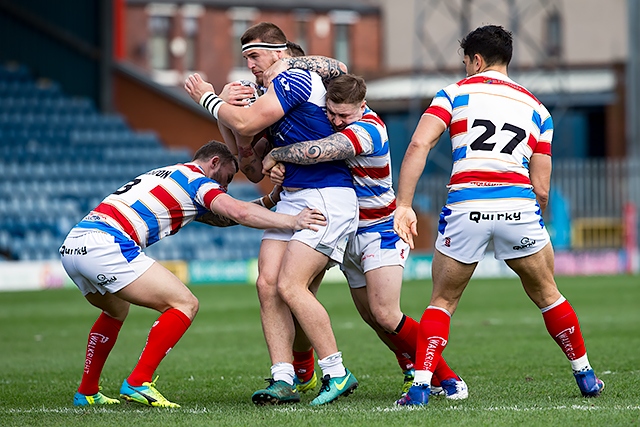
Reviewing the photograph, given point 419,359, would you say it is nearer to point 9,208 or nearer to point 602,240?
point 9,208

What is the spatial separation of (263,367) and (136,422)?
3020mm

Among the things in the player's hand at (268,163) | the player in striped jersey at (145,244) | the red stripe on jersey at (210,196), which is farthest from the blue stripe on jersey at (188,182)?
the player's hand at (268,163)

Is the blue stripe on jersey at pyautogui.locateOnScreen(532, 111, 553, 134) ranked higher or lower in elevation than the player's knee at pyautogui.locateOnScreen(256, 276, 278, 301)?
higher

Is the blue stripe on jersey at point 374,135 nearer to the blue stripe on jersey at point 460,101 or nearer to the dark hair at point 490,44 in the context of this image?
the blue stripe on jersey at point 460,101

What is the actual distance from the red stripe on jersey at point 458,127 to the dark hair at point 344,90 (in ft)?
2.00

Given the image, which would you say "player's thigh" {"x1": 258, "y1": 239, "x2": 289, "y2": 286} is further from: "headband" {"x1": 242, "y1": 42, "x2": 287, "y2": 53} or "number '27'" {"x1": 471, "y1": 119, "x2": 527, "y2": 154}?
"number '27'" {"x1": 471, "y1": 119, "x2": 527, "y2": 154}

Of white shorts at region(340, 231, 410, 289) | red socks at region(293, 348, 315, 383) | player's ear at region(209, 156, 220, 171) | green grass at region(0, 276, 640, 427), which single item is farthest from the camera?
red socks at region(293, 348, 315, 383)

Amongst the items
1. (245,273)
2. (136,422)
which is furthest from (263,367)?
(245,273)

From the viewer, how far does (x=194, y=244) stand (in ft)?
74.8

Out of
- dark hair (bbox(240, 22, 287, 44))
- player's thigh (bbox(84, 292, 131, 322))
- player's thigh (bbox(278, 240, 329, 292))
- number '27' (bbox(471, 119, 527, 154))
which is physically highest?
dark hair (bbox(240, 22, 287, 44))

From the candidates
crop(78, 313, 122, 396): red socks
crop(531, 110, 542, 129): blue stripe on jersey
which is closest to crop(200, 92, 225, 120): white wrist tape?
crop(78, 313, 122, 396): red socks

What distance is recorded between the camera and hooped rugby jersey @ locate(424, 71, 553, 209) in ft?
19.7

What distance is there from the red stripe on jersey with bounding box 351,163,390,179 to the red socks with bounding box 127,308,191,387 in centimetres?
144

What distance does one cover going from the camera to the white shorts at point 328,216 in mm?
6258
